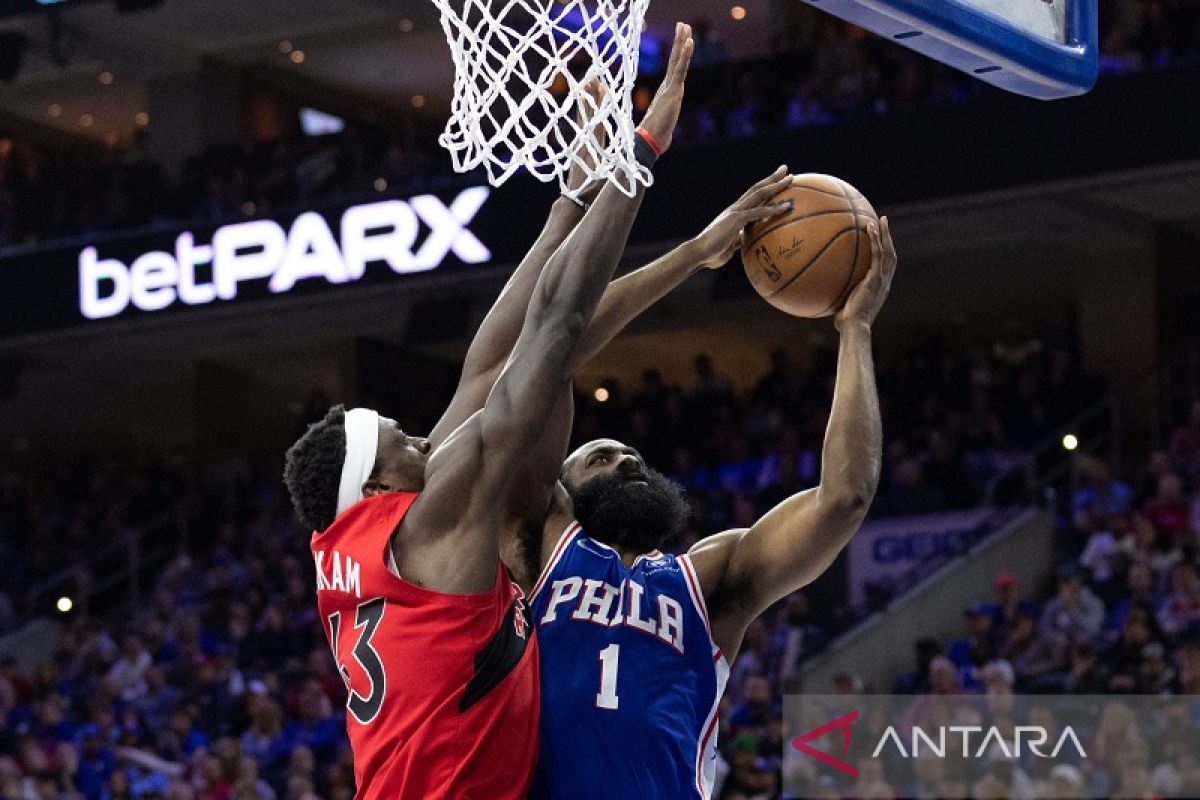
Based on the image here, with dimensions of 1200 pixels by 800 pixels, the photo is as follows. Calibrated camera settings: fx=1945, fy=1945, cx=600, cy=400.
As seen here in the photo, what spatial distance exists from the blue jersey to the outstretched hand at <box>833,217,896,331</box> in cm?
63

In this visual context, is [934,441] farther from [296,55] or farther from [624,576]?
[624,576]

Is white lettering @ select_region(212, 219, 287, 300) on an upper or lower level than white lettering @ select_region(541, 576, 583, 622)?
upper

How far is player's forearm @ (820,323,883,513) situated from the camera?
3910mm

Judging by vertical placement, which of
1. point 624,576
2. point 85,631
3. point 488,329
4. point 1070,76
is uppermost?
point 1070,76

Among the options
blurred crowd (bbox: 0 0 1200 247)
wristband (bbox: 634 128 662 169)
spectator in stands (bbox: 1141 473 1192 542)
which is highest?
blurred crowd (bbox: 0 0 1200 247)

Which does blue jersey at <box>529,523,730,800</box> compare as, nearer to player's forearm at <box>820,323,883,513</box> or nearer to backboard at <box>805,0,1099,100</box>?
player's forearm at <box>820,323,883,513</box>

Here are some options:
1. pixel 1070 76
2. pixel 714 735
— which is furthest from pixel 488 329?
pixel 1070 76

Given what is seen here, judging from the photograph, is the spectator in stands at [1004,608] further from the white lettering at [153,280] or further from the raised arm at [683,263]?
the white lettering at [153,280]

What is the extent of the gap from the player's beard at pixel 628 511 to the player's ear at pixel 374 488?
0.52 metres

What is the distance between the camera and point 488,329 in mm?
4219

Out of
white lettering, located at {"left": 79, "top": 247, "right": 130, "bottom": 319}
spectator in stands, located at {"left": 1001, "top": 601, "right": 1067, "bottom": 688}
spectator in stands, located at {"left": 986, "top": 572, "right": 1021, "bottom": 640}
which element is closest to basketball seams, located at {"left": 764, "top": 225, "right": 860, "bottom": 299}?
spectator in stands, located at {"left": 1001, "top": 601, "right": 1067, "bottom": 688}

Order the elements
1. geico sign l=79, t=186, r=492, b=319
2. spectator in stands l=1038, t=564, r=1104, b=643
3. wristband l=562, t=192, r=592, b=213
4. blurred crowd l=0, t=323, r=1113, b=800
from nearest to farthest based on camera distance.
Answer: wristband l=562, t=192, r=592, b=213, spectator in stands l=1038, t=564, r=1104, b=643, blurred crowd l=0, t=323, r=1113, b=800, geico sign l=79, t=186, r=492, b=319

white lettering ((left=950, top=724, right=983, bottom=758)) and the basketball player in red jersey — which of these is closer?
the basketball player in red jersey

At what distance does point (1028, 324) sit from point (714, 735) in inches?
573
